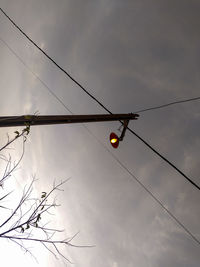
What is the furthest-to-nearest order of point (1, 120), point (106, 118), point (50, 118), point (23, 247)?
point (106, 118)
point (23, 247)
point (50, 118)
point (1, 120)

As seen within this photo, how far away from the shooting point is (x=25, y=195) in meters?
3.54

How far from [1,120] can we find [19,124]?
0.31m

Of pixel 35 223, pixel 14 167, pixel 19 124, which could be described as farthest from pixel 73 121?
pixel 35 223

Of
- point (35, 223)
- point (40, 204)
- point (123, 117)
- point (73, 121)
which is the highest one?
point (123, 117)

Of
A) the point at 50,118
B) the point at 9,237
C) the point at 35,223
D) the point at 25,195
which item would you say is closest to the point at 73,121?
the point at 50,118

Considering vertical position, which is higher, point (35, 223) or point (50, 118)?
point (50, 118)

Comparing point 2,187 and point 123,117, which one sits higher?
point 123,117

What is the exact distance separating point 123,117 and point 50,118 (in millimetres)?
2315

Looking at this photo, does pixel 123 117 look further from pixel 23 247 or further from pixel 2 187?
pixel 23 247

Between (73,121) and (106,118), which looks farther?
(106,118)

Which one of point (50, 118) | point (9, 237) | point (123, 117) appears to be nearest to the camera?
point (50, 118)

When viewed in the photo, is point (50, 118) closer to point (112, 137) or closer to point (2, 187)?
point (2, 187)

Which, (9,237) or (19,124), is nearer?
(19,124)

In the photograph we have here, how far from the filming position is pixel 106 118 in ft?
14.5
